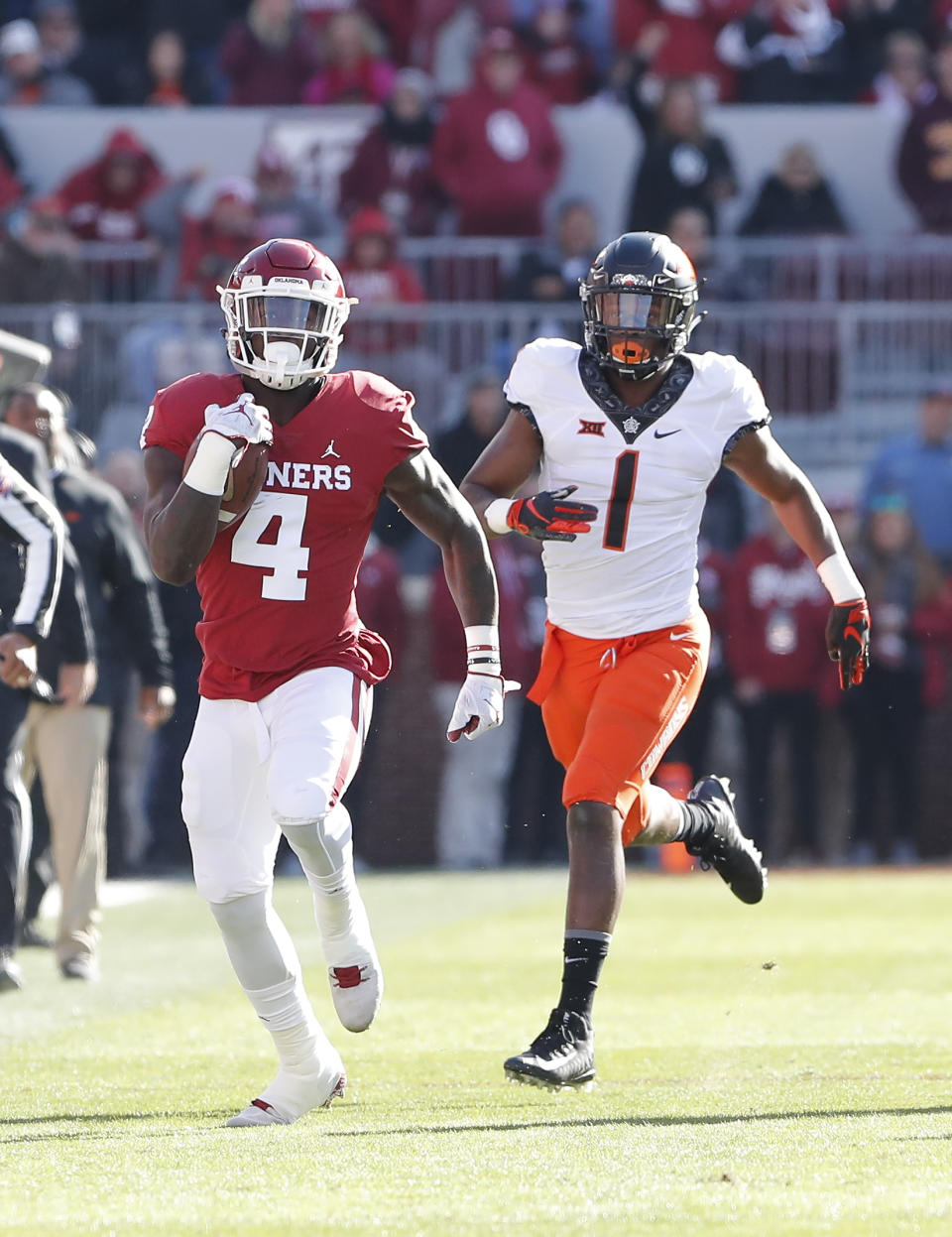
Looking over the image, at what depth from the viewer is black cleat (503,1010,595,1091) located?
17.4ft

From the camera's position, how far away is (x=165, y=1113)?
5.25 metres

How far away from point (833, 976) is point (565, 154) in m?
8.93

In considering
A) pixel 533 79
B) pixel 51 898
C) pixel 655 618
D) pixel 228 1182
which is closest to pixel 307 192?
pixel 533 79

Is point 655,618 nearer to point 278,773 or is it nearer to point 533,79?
point 278,773

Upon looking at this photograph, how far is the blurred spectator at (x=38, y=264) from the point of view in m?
13.8

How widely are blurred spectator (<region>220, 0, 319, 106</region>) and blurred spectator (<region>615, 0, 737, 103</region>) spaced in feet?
7.41

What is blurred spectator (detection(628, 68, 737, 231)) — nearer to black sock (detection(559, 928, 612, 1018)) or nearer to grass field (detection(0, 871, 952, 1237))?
grass field (detection(0, 871, 952, 1237))

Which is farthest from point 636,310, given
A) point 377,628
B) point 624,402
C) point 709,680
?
point 709,680

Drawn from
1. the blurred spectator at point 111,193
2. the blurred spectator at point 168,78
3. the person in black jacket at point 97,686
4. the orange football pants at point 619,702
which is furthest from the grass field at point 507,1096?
the blurred spectator at point 168,78

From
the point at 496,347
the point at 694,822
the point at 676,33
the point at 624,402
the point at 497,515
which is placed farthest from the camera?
the point at 676,33

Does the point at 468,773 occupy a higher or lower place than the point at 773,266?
lower

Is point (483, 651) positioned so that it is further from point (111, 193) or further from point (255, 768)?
point (111, 193)

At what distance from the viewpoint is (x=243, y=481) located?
5.08m

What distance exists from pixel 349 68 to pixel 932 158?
4034mm
